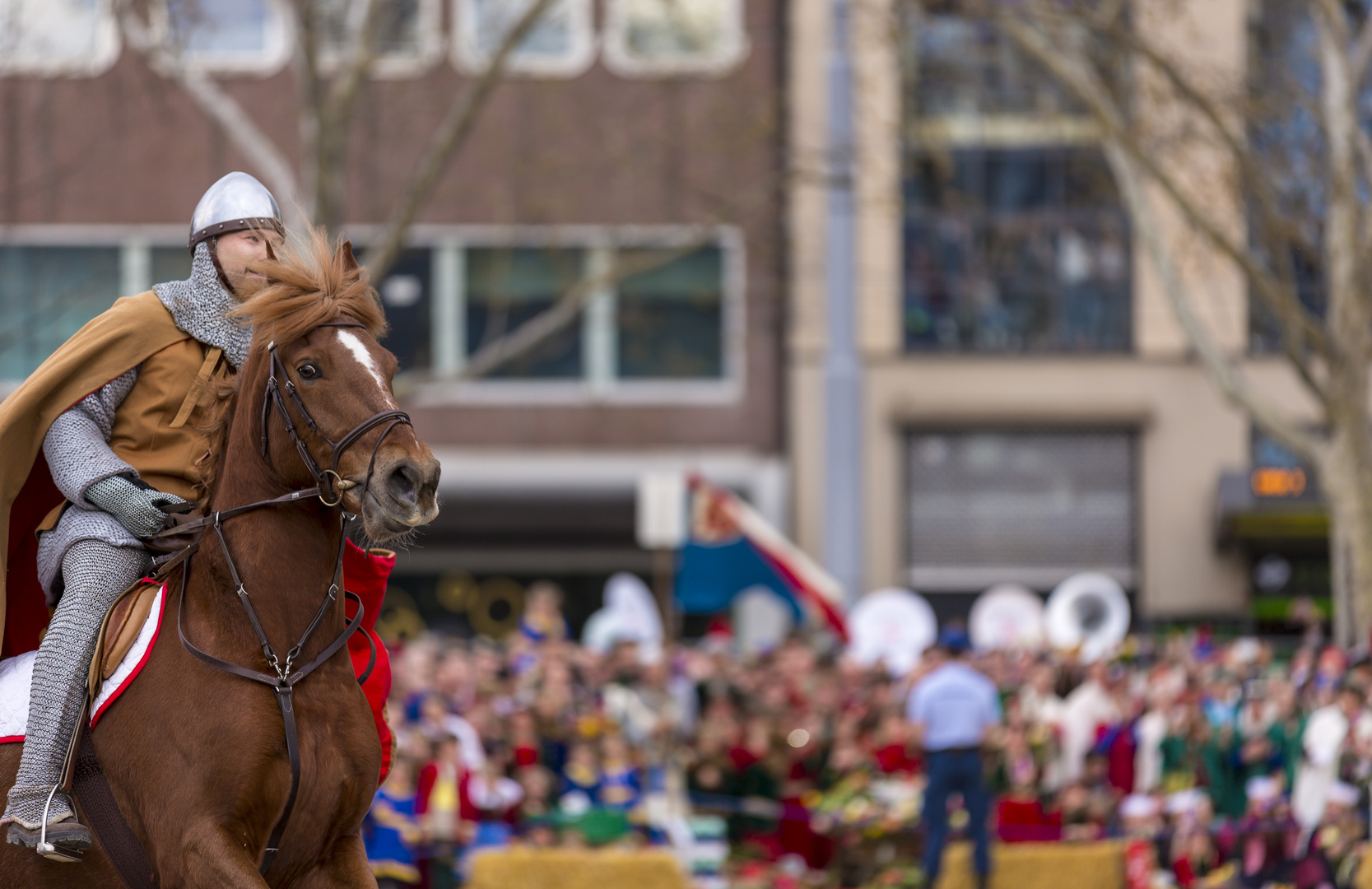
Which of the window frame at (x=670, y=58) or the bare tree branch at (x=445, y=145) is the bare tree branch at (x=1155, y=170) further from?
the window frame at (x=670, y=58)

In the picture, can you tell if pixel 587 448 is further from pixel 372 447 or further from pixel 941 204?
pixel 372 447

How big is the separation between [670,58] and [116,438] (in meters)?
21.1

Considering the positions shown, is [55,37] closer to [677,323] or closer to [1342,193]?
[677,323]

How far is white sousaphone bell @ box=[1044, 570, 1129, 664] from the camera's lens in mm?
20422

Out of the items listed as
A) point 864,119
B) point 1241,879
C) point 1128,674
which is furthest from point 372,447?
point 864,119

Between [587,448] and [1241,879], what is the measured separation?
1432 centimetres

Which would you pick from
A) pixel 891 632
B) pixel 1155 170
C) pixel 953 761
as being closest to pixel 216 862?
pixel 953 761

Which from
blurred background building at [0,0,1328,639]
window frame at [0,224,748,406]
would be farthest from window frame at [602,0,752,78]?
window frame at [0,224,748,406]

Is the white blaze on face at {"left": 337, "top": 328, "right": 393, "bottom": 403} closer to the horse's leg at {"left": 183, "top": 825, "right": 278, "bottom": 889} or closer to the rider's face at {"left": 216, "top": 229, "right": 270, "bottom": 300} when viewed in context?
the rider's face at {"left": 216, "top": 229, "right": 270, "bottom": 300}

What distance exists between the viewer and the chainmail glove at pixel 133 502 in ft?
17.2

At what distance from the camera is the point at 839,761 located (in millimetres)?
15484

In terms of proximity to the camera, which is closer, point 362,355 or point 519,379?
point 362,355

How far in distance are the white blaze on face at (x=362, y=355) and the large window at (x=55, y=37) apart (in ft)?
31.7

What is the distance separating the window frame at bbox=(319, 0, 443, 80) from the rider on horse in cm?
1557
